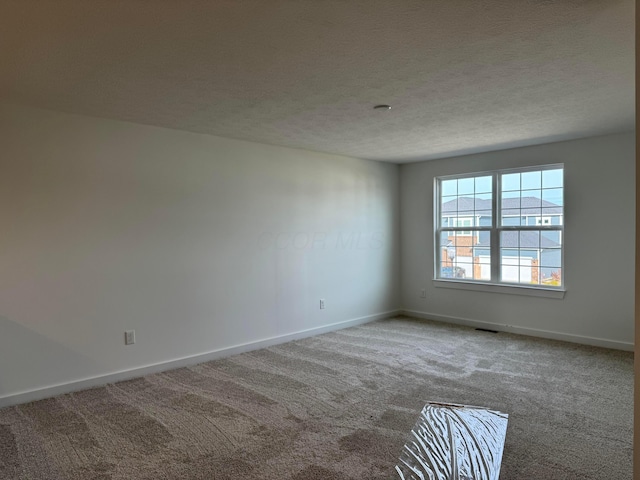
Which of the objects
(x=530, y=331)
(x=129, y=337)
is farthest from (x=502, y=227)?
(x=129, y=337)

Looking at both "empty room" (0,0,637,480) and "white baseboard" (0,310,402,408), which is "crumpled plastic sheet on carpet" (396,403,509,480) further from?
"white baseboard" (0,310,402,408)

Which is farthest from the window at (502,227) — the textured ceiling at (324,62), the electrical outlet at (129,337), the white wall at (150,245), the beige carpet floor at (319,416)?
the electrical outlet at (129,337)

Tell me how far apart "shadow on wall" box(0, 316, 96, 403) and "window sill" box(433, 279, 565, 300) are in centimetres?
450

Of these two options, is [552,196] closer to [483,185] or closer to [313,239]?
[483,185]

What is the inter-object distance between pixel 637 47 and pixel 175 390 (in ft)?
11.8

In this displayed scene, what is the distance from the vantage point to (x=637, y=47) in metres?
1.63

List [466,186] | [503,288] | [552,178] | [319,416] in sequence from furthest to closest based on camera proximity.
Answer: [466,186] < [503,288] < [552,178] < [319,416]

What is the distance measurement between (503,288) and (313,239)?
8.14ft

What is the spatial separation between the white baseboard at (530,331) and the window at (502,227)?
544 millimetres

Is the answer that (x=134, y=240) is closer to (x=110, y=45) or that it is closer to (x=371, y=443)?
(x=110, y=45)

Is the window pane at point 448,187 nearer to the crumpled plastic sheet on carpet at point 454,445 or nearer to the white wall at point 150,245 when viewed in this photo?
the white wall at point 150,245

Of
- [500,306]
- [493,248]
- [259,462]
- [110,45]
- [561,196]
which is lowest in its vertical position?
[259,462]

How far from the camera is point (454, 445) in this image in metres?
2.44

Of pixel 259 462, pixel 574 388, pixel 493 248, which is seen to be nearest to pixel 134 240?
pixel 259 462
